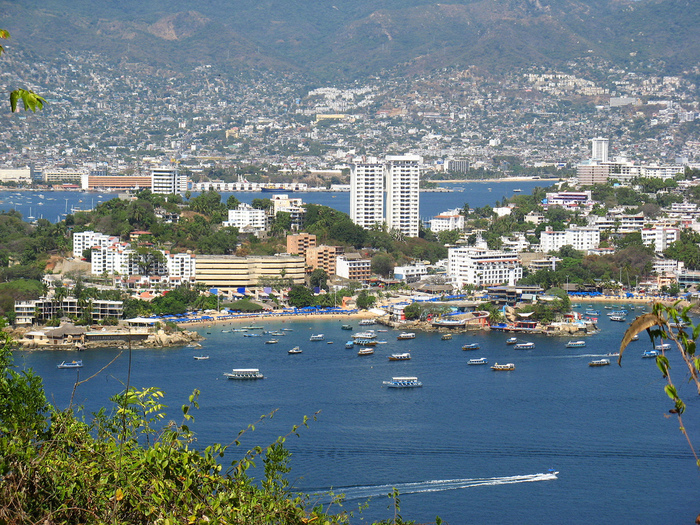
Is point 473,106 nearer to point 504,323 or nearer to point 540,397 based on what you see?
point 504,323

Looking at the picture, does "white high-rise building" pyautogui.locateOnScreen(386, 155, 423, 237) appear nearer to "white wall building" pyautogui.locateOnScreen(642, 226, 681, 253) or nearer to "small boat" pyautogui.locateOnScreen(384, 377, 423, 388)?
"white wall building" pyautogui.locateOnScreen(642, 226, 681, 253)

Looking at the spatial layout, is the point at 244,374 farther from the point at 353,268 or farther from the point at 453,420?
the point at 353,268

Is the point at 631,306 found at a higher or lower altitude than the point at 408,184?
lower

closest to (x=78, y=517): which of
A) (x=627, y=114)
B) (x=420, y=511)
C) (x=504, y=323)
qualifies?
(x=420, y=511)

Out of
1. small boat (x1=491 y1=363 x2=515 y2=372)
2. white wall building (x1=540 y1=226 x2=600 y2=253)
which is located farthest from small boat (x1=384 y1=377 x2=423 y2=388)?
white wall building (x1=540 y1=226 x2=600 y2=253)

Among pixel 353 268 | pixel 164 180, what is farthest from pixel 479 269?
pixel 164 180

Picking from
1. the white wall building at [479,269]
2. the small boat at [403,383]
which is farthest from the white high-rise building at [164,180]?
the small boat at [403,383]
